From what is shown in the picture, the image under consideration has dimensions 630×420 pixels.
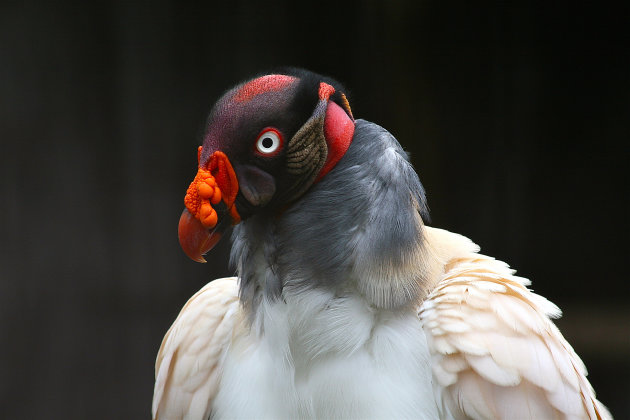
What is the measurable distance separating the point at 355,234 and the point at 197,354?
24.6 inches

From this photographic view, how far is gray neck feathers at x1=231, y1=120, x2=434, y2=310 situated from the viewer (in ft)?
5.21

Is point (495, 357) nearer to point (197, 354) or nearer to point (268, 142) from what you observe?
point (268, 142)

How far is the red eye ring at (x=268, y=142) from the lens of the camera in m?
1.51

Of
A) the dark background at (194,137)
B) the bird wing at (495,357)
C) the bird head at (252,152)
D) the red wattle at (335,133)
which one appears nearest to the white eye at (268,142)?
the bird head at (252,152)

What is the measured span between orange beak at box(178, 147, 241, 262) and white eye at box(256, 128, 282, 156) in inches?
3.1

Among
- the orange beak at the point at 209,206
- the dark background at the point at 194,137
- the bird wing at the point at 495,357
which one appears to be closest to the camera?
the orange beak at the point at 209,206

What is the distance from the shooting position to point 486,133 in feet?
12.2

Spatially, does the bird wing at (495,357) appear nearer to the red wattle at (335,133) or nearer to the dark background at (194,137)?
the red wattle at (335,133)

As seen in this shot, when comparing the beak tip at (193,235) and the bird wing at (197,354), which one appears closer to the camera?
the beak tip at (193,235)

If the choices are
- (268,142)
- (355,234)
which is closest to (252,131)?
(268,142)

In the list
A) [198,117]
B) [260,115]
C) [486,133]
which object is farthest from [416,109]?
[260,115]

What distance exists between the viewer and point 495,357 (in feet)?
5.18

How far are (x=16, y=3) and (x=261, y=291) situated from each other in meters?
2.54

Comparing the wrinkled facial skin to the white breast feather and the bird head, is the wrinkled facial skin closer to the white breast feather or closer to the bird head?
the bird head
